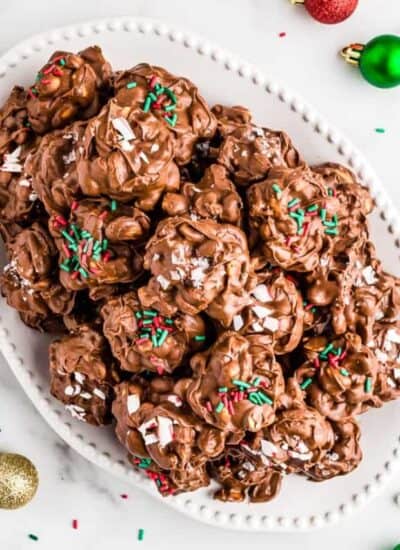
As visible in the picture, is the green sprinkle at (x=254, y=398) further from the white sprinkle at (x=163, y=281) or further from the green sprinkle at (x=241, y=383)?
the white sprinkle at (x=163, y=281)

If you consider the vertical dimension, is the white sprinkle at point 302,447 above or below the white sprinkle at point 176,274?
below

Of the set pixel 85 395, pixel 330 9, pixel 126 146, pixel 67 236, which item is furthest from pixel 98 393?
pixel 330 9

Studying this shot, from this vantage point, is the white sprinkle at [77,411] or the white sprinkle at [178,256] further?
the white sprinkle at [77,411]

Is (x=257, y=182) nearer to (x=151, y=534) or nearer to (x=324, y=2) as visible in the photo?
(x=324, y=2)

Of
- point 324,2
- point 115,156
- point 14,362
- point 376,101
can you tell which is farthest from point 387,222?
point 14,362

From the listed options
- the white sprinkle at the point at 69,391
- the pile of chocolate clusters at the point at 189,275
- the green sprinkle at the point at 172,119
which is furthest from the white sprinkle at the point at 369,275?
the white sprinkle at the point at 69,391

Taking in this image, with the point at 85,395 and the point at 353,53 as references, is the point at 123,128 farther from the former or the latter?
the point at 353,53

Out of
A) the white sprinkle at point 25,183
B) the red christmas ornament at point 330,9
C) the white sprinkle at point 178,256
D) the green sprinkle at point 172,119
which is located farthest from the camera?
the red christmas ornament at point 330,9

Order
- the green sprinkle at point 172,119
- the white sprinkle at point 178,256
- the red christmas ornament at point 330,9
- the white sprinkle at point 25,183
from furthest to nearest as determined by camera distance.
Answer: the red christmas ornament at point 330,9
the white sprinkle at point 25,183
the green sprinkle at point 172,119
the white sprinkle at point 178,256
